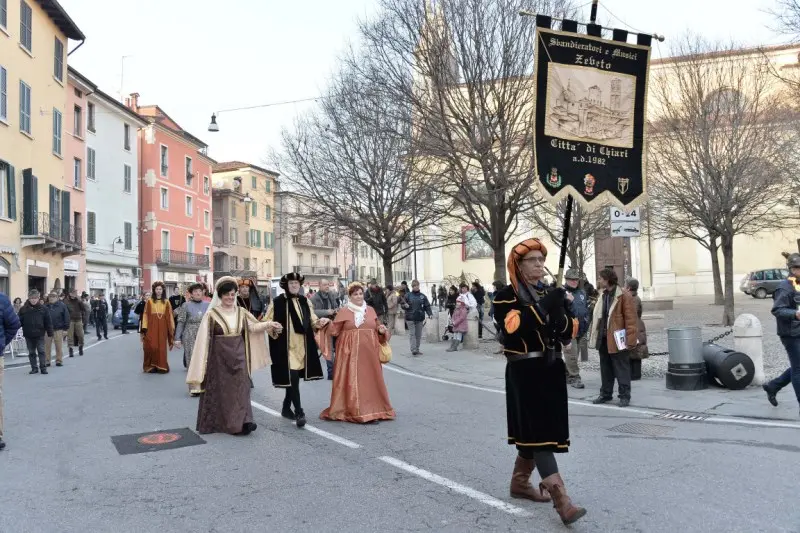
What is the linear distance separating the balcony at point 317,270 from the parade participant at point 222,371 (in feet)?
235

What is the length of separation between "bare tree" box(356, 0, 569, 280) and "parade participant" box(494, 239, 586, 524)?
1180cm

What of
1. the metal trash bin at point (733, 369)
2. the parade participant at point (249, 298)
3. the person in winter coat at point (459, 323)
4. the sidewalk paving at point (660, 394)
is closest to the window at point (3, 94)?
the parade participant at point (249, 298)

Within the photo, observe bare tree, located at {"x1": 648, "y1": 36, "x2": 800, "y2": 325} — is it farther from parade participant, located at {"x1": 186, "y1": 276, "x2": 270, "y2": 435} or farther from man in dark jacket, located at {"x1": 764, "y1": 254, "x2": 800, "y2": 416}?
parade participant, located at {"x1": 186, "y1": 276, "x2": 270, "y2": 435}

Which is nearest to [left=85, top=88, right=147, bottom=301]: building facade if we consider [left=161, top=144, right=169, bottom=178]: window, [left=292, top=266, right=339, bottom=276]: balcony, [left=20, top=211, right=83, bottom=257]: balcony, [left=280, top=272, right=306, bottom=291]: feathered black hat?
[left=161, top=144, right=169, bottom=178]: window

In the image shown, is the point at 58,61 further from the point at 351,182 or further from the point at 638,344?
the point at 638,344

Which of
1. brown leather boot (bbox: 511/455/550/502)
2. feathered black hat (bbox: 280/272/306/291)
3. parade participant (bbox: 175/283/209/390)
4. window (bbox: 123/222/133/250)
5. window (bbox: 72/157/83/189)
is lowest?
brown leather boot (bbox: 511/455/550/502)

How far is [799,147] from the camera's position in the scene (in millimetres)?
19734

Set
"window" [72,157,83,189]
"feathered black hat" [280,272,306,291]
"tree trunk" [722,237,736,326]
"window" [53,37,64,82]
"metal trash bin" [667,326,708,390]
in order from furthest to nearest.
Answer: "window" [72,157,83,189]
"window" [53,37,64,82]
"tree trunk" [722,237,736,326]
"metal trash bin" [667,326,708,390]
"feathered black hat" [280,272,306,291]

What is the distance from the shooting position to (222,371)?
7621 millimetres

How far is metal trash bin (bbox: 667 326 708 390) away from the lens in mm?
10000

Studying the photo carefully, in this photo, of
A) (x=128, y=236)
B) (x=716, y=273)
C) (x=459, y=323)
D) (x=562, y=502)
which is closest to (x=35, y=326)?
(x=459, y=323)

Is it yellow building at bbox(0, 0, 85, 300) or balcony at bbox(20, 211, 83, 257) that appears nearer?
yellow building at bbox(0, 0, 85, 300)

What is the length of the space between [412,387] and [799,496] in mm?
7218

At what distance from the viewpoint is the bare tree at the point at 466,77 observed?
1620 centimetres
